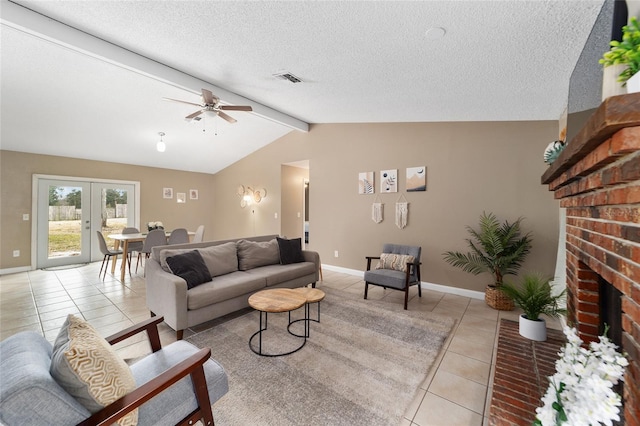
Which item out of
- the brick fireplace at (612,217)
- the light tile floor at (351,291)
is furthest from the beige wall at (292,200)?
the brick fireplace at (612,217)

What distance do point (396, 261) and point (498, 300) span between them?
131 centimetres

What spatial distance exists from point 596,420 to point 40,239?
26.3 feet

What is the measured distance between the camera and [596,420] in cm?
94

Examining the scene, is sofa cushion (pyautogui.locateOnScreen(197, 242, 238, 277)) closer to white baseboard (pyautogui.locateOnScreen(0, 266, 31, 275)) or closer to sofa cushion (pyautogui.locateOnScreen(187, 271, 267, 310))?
sofa cushion (pyautogui.locateOnScreen(187, 271, 267, 310))

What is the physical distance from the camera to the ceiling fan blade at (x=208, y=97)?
9.74 feet

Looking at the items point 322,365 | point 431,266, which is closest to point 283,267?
point 322,365

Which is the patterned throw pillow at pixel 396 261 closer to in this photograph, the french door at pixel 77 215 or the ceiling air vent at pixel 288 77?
the ceiling air vent at pixel 288 77

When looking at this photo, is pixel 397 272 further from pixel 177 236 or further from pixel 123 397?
pixel 177 236

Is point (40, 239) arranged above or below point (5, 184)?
below

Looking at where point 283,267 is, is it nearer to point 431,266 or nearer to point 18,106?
point 431,266

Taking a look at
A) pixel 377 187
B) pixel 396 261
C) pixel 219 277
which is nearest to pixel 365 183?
pixel 377 187

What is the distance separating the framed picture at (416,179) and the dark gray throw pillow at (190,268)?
329 cm

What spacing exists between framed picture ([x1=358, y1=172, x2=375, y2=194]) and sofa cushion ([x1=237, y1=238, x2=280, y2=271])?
1947mm

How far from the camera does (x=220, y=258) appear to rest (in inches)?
131
